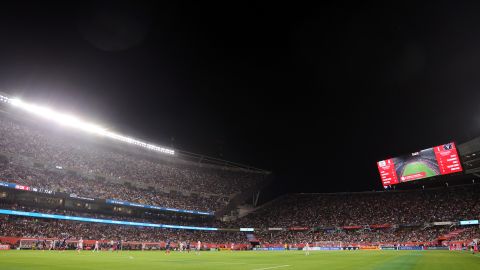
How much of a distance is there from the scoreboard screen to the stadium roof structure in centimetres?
4499

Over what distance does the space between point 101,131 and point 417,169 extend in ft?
212

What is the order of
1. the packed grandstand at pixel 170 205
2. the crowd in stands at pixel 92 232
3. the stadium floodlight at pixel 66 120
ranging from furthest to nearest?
the stadium floodlight at pixel 66 120
the packed grandstand at pixel 170 205
the crowd in stands at pixel 92 232

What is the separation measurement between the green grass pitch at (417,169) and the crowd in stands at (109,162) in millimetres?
46432

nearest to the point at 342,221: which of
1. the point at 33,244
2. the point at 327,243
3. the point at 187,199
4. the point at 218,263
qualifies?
the point at 327,243

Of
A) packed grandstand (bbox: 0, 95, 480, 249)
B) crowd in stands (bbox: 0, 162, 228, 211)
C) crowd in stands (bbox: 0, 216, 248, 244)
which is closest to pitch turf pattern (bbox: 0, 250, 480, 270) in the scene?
crowd in stands (bbox: 0, 216, 248, 244)

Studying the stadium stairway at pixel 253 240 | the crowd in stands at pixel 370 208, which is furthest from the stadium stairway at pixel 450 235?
the stadium stairway at pixel 253 240

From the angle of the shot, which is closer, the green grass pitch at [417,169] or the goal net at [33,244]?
the goal net at [33,244]

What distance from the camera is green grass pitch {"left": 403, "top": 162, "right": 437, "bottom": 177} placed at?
56.4m

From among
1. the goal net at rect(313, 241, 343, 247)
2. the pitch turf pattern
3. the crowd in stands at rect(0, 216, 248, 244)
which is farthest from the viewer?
the goal net at rect(313, 241, 343, 247)

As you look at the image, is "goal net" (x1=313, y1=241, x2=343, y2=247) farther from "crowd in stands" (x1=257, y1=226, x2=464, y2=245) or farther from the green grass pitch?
the green grass pitch

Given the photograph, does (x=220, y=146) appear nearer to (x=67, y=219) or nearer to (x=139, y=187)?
(x=139, y=187)

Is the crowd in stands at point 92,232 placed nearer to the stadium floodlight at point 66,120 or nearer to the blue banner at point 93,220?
the blue banner at point 93,220

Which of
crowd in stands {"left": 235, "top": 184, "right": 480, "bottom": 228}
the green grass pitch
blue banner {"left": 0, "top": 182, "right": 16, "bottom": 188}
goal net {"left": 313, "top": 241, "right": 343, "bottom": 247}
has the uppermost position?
blue banner {"left": 0, "top": 182, "right": 16, "bottom": 188}

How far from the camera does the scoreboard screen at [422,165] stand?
2099 inches
